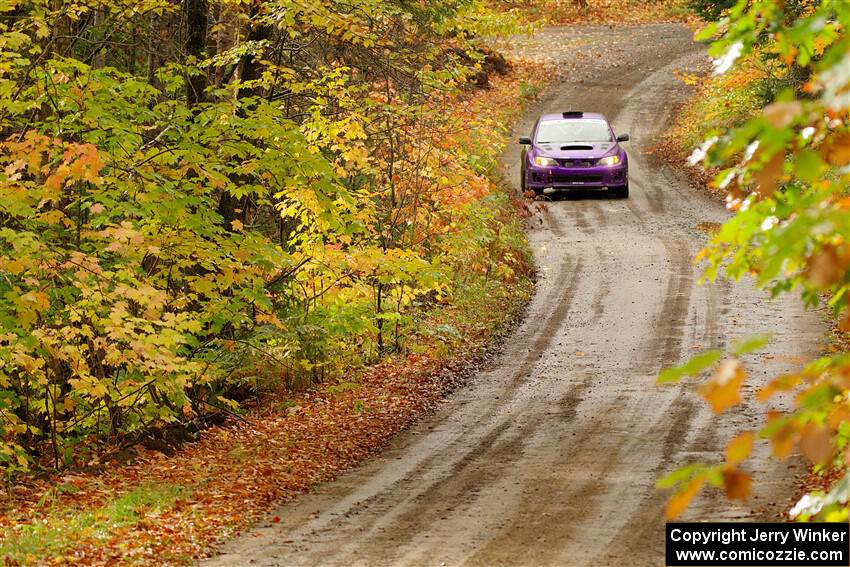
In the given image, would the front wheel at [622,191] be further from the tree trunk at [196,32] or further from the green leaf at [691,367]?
the green leaf at [691,367]

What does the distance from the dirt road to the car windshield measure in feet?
7.64

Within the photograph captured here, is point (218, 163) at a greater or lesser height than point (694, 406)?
greater

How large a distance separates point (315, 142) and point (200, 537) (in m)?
6.92

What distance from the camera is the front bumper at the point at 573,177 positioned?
25.1m

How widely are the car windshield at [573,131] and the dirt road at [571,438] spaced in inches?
91.7

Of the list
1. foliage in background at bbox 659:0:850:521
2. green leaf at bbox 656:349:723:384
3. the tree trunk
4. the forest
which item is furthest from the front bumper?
green leaf at bbox 656:349:723:384

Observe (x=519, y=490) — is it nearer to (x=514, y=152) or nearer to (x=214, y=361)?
(x=214, y=361)

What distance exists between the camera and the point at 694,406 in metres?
12.4

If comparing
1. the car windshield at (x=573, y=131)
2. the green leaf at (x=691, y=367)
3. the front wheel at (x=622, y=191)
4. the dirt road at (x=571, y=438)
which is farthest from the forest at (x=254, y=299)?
the front wheel at (x=622, y=191)

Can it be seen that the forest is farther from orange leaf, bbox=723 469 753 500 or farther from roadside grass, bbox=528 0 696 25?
roadside grass, bbox=528 0 696 25

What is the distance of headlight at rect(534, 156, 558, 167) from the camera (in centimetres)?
2498

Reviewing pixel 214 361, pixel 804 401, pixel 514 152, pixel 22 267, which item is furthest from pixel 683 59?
pixel 804 401

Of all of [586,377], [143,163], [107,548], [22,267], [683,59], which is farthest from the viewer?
[683,59]

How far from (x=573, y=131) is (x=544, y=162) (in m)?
1.29
